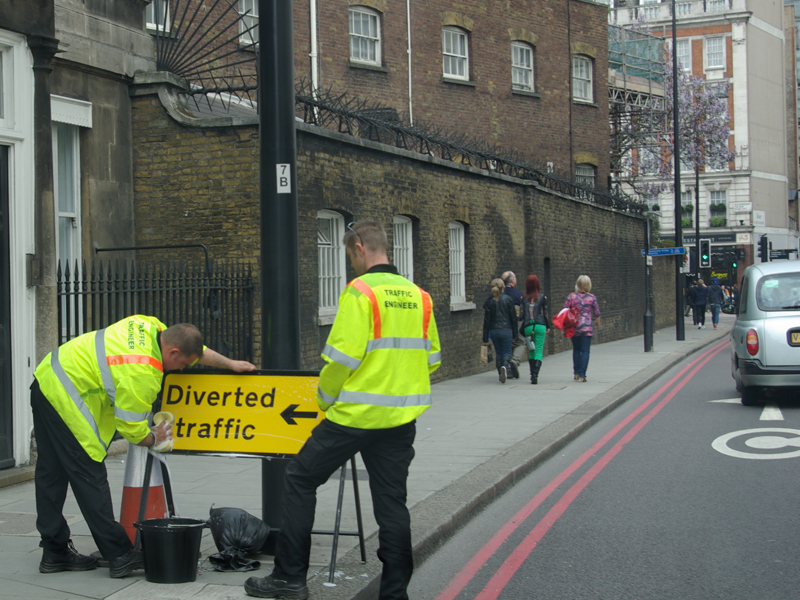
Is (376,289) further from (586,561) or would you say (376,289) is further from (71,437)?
(586,561)

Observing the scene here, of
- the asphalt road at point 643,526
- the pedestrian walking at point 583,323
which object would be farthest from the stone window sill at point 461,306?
the asphalt road at point 643,526

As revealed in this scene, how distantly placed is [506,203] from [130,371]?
15308 millimetres

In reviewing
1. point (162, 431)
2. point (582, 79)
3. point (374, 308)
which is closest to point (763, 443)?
point (374, 308)

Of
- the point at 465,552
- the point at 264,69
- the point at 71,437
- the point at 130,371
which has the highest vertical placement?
the point at 264,69

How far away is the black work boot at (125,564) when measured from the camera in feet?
15.9

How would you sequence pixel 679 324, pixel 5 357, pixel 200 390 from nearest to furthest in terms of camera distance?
pixel 200 390 < pixel 5 357 < pixel 679 324

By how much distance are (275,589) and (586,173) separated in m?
27.7

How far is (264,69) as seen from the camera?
5.37 meters

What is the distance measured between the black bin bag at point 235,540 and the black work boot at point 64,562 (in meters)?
0.70

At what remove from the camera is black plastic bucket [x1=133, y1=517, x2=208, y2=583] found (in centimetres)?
464

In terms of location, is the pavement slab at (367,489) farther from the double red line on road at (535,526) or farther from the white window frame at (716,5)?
the white window frame at (716,5)

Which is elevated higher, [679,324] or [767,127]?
[767,127]

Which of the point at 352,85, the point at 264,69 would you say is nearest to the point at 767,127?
the point at 352,85

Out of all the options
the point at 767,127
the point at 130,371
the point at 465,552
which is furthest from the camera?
the point at 767,127
